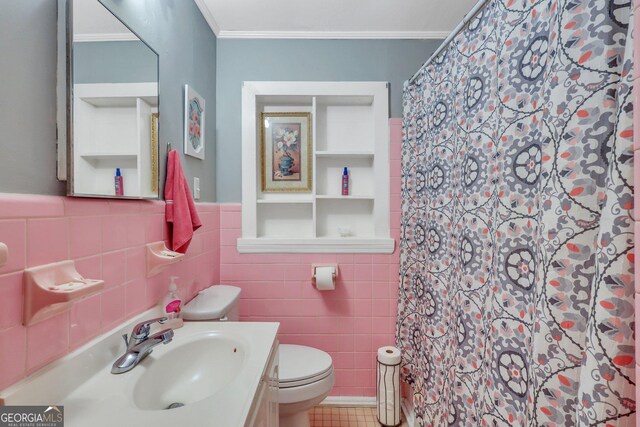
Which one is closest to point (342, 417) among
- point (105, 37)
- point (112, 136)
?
point (112, 136)

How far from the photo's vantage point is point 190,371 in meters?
1.03

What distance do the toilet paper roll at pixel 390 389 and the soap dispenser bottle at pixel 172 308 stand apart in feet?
3.80

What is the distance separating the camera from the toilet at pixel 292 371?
1.31 m

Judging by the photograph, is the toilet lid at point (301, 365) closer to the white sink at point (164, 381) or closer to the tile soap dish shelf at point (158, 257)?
the white sink at point (164, 381)

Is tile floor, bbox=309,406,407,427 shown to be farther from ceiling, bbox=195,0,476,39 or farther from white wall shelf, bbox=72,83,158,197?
ceiling, bbox=195,0,476,39

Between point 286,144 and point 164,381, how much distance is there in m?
1.45

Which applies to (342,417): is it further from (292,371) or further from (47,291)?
(47,291)

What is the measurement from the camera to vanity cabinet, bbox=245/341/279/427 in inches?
29.7

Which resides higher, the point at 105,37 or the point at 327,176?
the point at 105,37

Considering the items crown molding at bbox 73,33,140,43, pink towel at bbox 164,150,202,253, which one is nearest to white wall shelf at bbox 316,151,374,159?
pink towel at bbox 164,150,202,253

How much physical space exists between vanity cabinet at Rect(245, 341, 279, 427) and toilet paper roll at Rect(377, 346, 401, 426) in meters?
0.80

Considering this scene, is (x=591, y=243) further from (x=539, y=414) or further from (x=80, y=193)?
(x=80, y=193)

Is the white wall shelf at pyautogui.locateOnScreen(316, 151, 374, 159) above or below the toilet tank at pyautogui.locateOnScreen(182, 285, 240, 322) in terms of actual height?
above

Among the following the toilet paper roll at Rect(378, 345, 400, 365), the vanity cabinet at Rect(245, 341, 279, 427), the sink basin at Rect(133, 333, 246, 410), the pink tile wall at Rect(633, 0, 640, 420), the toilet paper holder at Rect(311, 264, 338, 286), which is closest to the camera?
the pink tile wall at Rect(633, 0, 640, 420)
